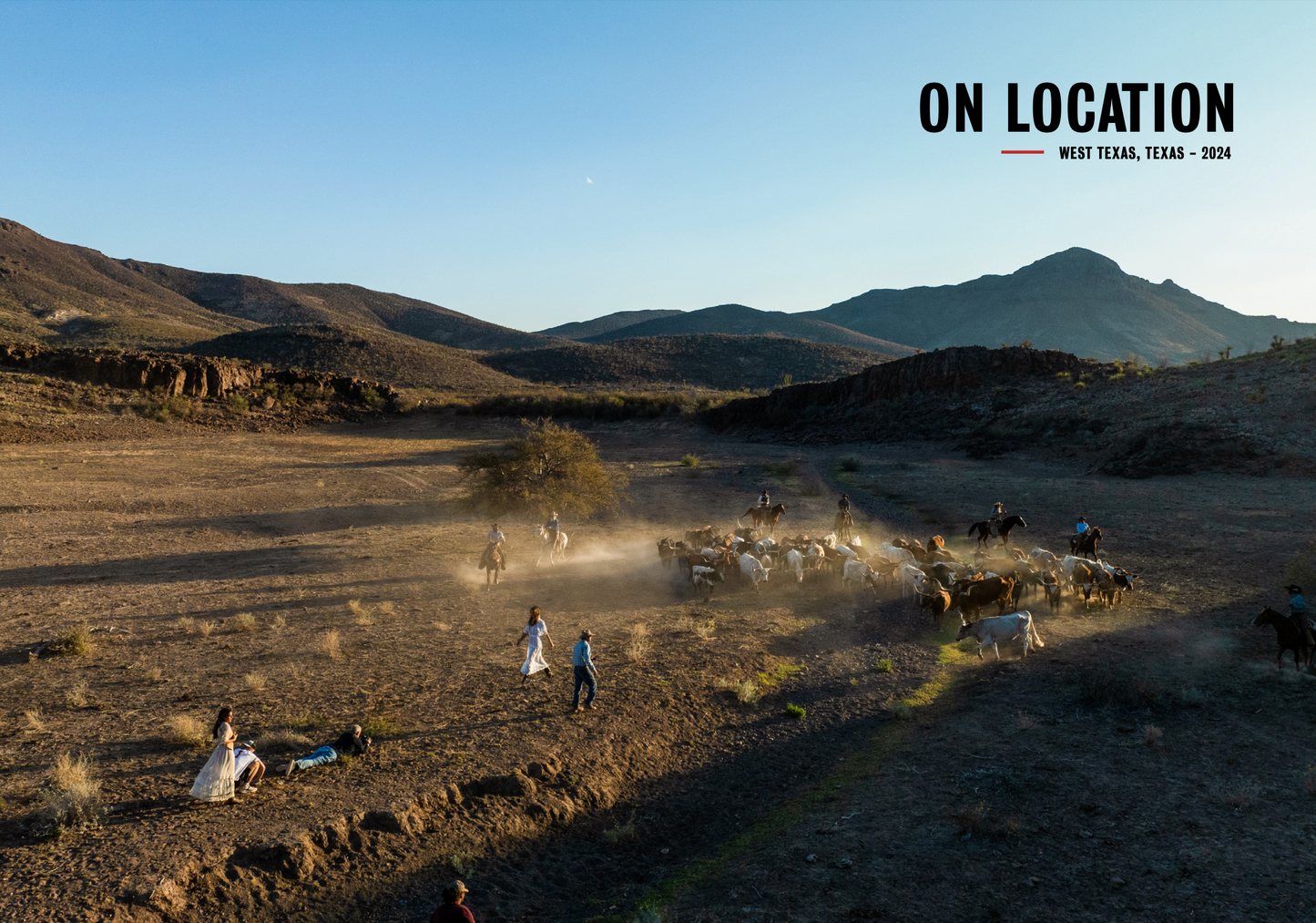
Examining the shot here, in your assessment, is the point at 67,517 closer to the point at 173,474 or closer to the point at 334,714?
the point at 173,474

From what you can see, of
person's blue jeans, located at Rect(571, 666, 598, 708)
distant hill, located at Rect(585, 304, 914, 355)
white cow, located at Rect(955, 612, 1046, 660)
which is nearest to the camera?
person's blue jeans, located at Rect(571, 666, 598, 708)

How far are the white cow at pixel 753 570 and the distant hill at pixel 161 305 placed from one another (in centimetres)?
9087

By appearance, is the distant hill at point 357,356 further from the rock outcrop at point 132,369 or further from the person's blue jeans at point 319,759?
the person's blue jeans at point 319,759

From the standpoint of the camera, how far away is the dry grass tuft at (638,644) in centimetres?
1265

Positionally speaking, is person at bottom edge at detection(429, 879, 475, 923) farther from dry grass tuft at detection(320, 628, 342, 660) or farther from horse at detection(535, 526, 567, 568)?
horse at detection(535, 526, 567, 568)

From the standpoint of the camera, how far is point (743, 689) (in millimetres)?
11336

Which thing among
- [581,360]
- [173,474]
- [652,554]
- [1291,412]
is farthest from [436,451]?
[581,360]

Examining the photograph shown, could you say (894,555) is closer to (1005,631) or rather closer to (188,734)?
(1005,631)

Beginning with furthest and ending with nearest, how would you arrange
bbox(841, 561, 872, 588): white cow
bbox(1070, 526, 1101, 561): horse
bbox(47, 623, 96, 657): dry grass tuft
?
bbox(1070, 526, 1101, 561): horse < bbox(841, 561, 872, 588): white cow < bbox(47, 623, 96, 657): dry grass tuft

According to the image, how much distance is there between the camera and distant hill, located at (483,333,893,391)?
3912 inches

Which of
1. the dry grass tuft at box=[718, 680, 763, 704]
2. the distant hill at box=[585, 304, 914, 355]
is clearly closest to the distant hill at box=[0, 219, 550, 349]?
the distant hill at box=[585, 304, 914, 355]

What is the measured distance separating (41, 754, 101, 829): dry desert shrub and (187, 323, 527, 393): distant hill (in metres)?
73.1

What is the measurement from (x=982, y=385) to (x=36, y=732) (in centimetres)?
5742

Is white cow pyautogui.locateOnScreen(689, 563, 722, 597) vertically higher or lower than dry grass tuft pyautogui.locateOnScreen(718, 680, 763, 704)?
higher
